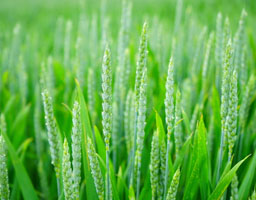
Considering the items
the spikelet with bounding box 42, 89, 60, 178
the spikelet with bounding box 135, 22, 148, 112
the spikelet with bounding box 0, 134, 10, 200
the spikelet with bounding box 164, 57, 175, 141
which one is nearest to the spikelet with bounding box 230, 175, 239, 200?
the spikelet with bounding box 164, 57, 175, 141

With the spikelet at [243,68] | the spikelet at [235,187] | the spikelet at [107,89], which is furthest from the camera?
the spikelet at [243,68]

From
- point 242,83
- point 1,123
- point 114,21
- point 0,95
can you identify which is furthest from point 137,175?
point 114,21

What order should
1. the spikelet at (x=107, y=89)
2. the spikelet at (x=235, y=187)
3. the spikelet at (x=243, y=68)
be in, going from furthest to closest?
the spikelet at (x=243, y=68) < the spikelet at (x=235, y=187) < the spikelet at (x=107, y=89)

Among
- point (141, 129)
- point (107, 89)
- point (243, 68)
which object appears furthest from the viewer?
point (243, 68)

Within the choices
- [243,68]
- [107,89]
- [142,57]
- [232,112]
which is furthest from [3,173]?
[243,68]

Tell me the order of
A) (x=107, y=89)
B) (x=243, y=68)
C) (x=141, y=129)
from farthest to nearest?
(x=243, y=68), (x=141, y=129), (x=107, y=89)

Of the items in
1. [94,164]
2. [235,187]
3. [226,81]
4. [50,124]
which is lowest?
[235,187]

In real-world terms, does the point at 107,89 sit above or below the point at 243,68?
below

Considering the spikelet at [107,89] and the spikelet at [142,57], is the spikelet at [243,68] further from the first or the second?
the spikelet at [107,89]

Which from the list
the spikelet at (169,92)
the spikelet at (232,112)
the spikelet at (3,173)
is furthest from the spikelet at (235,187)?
the spikelet at (3,173)

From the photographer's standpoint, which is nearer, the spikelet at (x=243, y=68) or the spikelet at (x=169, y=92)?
the spikelet at (x=169, y=92)

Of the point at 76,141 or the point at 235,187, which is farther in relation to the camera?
the point at 235,187

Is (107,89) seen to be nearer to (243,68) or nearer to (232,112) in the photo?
(232,112)
